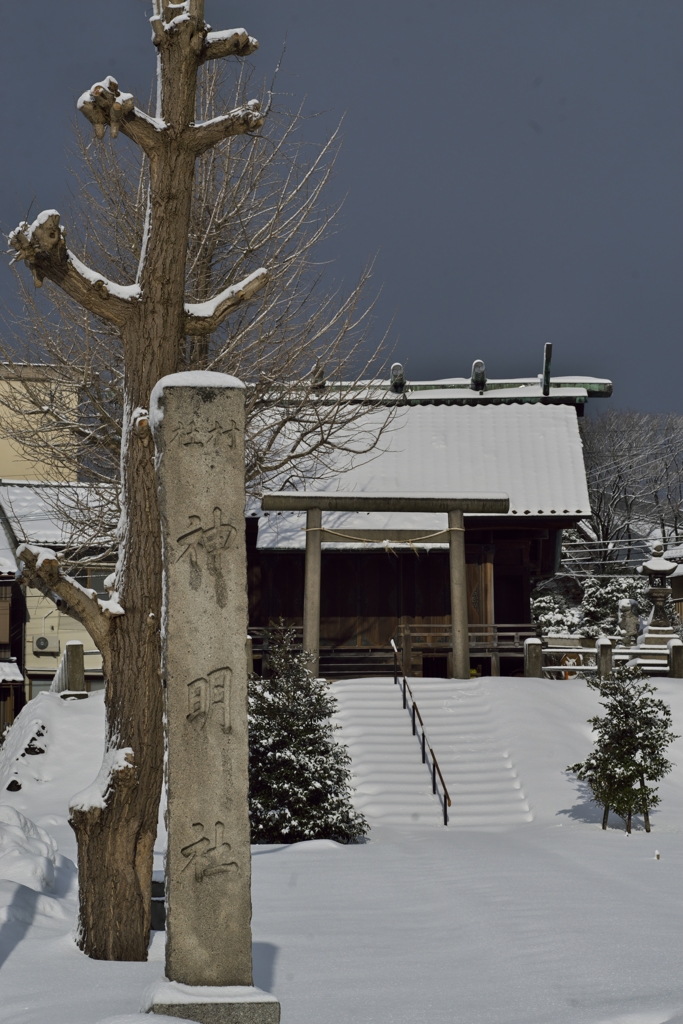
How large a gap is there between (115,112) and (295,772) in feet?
30.6

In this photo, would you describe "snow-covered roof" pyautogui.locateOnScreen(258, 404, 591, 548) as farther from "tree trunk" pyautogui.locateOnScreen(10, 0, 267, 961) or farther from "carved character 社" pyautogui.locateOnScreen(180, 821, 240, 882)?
"carved character 社" pyautogui.locateOnScreen(180, 821, 240, 882)

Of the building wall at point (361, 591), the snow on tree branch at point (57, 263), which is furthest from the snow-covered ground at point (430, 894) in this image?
the building wall at point (361, 591)

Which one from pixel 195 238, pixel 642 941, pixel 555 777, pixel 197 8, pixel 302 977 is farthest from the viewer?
pixel 195 238

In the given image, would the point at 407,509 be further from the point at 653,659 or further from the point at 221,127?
the point at 221,127

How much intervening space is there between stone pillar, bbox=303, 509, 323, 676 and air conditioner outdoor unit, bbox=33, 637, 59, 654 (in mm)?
11933

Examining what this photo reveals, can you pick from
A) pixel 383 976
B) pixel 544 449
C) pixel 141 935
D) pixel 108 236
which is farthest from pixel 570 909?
pixel 544 449

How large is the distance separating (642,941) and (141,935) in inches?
139

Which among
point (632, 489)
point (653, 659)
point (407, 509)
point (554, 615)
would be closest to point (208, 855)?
point (407, 509)

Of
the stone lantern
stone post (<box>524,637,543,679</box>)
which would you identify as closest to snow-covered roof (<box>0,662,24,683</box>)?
stone post (<box>524,637,543,679</box>)

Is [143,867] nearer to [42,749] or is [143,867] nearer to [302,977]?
Result: [302,977]

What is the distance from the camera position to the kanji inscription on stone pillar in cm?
530

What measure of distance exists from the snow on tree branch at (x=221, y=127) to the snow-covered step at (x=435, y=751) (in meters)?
10.7

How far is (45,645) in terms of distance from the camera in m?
29.8

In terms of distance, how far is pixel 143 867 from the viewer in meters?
7.34
